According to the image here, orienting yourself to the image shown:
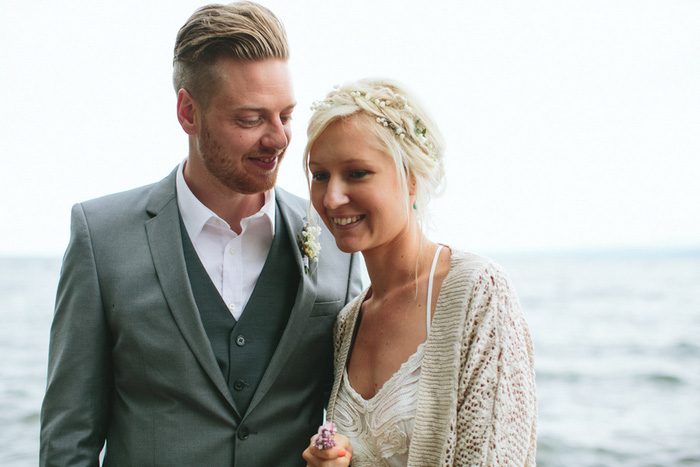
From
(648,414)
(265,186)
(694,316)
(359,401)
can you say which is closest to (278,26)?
(265,186)

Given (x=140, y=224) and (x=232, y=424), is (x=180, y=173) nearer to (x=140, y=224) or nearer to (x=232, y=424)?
(x=140, y=224)

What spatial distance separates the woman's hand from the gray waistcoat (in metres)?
0.41

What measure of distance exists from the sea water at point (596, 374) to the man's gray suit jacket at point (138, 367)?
19.4 ft

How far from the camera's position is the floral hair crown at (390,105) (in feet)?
7.09

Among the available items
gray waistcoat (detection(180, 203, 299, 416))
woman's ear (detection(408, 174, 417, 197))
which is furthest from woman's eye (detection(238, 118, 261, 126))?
woman's ear (detection(408, 174, 417, 197))

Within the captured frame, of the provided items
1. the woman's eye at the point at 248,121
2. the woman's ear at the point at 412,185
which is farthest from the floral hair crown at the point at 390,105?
the woman's eye at the point at 248,121

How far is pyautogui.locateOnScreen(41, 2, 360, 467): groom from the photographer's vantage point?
2.22m

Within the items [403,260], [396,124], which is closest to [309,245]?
[403,260]

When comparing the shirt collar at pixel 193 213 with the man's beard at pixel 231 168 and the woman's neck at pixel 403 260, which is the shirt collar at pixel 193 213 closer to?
the man's beard at pixel 231 168

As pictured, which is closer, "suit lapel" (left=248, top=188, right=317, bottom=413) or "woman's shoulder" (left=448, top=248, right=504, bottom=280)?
"woman's shoulder" (left=448, top=248, right=504, bottom=280)

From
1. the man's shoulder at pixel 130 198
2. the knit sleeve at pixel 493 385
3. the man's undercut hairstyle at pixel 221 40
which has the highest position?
the man's undercut hairstyle at pixel 221 40

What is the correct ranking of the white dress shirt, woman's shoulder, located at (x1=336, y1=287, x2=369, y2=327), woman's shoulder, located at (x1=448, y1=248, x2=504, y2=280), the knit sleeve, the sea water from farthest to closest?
the sea water < woman's shoulder, located at (x1=336, y1=287, x2=369, y2=327) < the white dress shirt < woman's shoulder, located at (x1=448, y1=248, x2=504, y2=280) < the knit sleeve

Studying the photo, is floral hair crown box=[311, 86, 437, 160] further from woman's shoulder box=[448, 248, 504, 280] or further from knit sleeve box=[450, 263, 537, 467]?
knit sleeve box=[450, 263, 537, 467]

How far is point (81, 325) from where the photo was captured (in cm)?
220
